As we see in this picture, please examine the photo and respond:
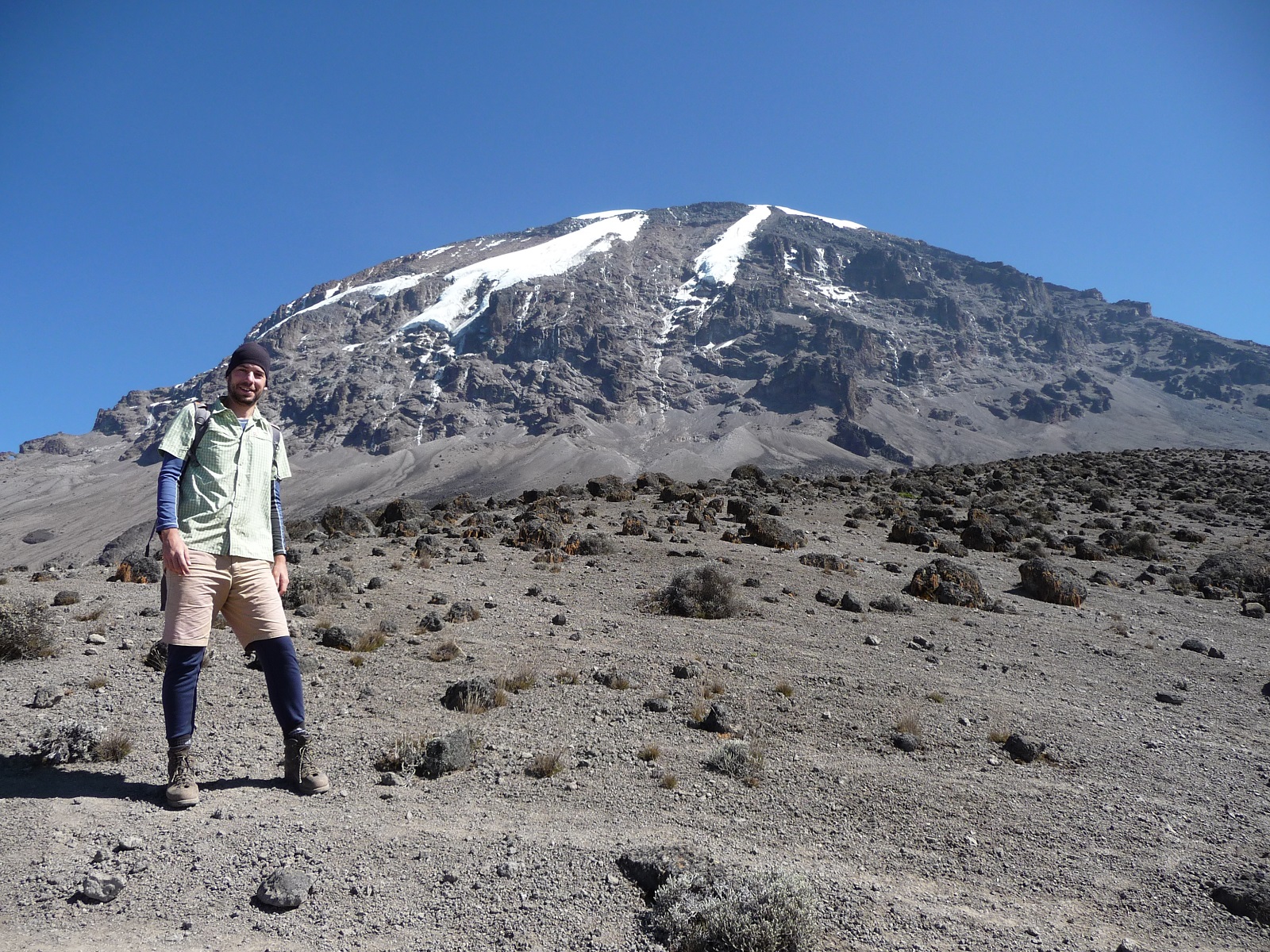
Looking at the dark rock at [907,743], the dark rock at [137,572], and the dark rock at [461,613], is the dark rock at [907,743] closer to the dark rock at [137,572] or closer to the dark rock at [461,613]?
the dark rock at [461,613]

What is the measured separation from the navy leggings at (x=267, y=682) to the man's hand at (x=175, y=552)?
0.39 meters

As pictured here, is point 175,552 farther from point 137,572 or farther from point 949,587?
point 949,587

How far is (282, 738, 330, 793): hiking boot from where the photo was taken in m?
3.76

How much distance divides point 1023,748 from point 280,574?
209 inches

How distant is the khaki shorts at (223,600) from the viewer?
3432mm

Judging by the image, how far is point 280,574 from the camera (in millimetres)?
3914

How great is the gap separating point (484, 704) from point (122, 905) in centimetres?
278

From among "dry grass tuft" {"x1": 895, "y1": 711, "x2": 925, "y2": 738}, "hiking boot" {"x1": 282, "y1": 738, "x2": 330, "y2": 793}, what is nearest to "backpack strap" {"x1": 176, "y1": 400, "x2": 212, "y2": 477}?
"hiking boot" {"x1": 282, "y1": 738, "x2": 330, "y2": 793}

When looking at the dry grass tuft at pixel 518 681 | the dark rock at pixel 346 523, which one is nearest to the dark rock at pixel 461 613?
the dry grass tuft at pixel 518 681

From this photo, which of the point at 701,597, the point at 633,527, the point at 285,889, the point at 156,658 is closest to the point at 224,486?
the point at 285,889

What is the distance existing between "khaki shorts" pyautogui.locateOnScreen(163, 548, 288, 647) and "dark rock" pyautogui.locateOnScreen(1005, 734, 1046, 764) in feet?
16.8

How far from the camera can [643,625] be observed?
326 inches

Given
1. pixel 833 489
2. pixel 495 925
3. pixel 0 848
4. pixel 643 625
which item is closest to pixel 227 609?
pixel 0 848

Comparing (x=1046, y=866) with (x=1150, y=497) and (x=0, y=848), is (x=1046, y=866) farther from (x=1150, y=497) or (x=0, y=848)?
Answer: (x=1150, y=497)
